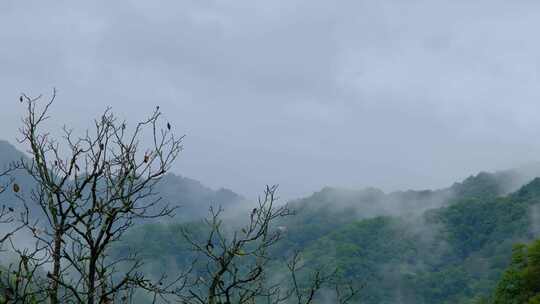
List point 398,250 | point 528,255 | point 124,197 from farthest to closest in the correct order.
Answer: point 398,250, point 528,255, point 124,197

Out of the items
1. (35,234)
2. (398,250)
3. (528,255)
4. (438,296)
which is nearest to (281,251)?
(398,250)

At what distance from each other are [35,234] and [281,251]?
97.4 metres

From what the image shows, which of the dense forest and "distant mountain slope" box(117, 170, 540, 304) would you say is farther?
"distant mountain slope" box(117, 170, 540, 304)

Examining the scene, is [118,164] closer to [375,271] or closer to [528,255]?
[528,255]

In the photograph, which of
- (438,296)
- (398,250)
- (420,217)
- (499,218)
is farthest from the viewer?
(420,217)

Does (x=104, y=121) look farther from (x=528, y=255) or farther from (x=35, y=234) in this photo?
(x=528, y=255)

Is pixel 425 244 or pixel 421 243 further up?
pixel 421 243

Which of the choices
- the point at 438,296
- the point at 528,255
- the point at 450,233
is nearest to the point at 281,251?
the point at 450,233

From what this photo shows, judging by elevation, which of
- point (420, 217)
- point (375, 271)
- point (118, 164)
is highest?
point (420, 217)

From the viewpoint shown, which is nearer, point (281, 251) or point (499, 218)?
point (499, 218)

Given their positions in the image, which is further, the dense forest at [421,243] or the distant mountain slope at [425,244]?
the distant mountain slope at [425,244]

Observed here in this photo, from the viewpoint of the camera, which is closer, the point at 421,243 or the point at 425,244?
the point at 425,244

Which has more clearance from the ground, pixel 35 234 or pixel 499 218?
pixel 499 218

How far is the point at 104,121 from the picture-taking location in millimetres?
5328
